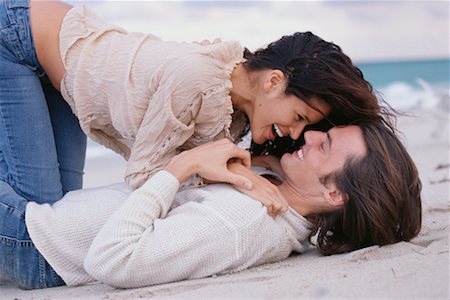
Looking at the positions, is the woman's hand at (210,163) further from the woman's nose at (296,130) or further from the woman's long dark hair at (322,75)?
the woman's long dark hair at (322,75)

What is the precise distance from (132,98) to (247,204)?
2.41 feet

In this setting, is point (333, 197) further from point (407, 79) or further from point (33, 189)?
point (407, 79)

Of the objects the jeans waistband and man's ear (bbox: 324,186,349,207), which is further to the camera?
the jeans waistband

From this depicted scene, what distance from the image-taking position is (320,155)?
3.34m

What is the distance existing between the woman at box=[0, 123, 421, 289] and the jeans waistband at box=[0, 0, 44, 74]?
2.33 feet

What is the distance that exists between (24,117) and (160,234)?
1.19 metres

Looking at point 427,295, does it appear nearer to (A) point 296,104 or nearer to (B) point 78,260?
(A) point 296,104

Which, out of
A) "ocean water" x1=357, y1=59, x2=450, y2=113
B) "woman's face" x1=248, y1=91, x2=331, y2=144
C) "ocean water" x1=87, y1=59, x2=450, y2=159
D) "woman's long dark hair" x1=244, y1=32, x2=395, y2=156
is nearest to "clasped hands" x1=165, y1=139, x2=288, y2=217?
"woman's face" x1=248, y1=91, x2=331, y2=144

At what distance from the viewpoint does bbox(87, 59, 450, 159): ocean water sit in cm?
1483

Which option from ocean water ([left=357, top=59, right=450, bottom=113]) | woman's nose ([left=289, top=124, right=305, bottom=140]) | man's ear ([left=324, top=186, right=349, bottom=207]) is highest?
woman's nose ([left=289, top=124, right=305, bottom=140])

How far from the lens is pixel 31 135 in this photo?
3.76 m

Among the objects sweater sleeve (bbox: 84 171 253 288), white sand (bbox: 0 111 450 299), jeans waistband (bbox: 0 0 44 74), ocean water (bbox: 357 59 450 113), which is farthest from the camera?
ocean water (bbox: 357 59 450 113)

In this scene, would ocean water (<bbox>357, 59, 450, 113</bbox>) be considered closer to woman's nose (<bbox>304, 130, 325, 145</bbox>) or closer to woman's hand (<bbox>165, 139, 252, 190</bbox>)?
woman's nose (<bbox>304, 130, 325, 145</bbox>)

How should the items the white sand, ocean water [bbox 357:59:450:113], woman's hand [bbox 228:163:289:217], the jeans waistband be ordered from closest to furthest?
the white sand < woman's hand [bbox 228:163:289:217] < the jeans waistband < ocean water [bbox 357:59:450:113]
